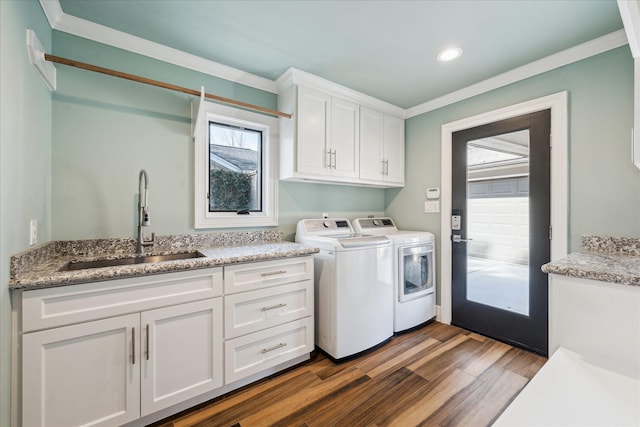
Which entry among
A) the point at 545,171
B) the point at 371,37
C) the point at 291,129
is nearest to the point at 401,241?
the point at 545,171

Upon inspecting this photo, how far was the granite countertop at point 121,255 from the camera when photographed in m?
1.21

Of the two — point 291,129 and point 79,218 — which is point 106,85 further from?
point 291,129

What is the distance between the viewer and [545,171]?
6.98 feet

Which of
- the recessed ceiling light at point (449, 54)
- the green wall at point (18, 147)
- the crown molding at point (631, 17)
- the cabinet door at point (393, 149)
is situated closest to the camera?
the crown molding at point (631, 17)

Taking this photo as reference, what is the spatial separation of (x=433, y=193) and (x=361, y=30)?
5.78 feet

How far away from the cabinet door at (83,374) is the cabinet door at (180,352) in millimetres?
51

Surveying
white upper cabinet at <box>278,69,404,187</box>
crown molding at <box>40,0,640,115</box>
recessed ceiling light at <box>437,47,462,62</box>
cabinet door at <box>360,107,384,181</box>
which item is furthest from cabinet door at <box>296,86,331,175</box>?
recessed ceiling light at <box>437,47,462,62</box>

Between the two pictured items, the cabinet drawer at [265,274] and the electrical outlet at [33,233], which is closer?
the electrical outlet at [33,233]

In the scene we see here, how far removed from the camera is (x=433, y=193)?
113 inches

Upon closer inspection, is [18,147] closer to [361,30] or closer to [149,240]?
[149,240]

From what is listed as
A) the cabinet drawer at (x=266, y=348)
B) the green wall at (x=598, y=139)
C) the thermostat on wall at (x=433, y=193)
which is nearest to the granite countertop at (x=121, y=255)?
the cabinet drawer at (x=266, y=348)

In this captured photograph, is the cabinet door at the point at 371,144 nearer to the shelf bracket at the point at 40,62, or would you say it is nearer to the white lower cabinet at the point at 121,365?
the white lower cabinet at the point at 121,365

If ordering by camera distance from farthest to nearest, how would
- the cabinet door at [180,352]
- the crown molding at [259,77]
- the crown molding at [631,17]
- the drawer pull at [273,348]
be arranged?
the drawer pull at [273,348]
the crown molding at [259,77]
the cabinet door at [180,352]
the crown molding at [631,17]

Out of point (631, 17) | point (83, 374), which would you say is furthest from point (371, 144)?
point (83, 374)
